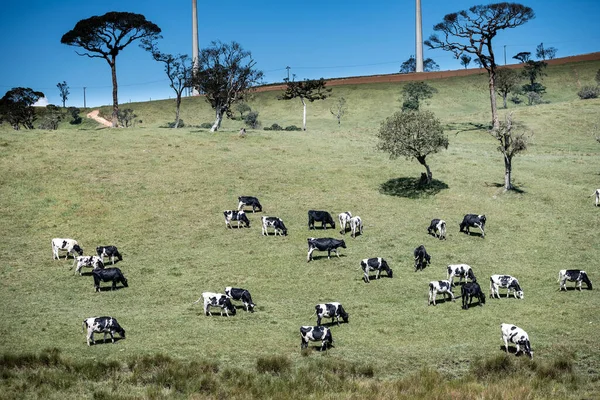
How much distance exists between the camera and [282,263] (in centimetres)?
3347

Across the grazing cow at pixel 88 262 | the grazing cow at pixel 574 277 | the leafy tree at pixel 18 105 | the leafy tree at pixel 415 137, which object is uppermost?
the leafy tree at pixel 18 105

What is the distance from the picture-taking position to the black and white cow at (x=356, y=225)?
38312mm

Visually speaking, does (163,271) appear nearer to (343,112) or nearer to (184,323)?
(184,323)

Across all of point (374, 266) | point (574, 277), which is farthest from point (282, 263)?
point (574, 277)

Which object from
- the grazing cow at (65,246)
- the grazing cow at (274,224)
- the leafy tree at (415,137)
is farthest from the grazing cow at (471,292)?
the grazing cow at (65,246)

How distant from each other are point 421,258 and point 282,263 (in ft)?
26.3

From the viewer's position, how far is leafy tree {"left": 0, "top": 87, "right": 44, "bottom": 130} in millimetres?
100250

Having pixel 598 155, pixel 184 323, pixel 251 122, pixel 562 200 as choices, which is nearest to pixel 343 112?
pixel 251 122

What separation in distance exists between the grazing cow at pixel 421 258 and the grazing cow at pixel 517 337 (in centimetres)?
1066

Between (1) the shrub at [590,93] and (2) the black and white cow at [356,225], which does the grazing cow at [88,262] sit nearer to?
(2) the black and white cow at [356,225]

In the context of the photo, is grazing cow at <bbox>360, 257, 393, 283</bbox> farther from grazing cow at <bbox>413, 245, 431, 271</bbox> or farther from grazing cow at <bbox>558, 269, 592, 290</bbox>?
grazing cow at <bbox>558, 269, 592, 290</bbox>

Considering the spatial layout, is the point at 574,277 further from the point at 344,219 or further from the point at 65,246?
the point at 65,246

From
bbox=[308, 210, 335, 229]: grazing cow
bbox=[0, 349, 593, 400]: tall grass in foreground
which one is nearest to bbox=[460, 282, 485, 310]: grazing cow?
bbox=[0, 349, 593, 400]: tall grass in foreground

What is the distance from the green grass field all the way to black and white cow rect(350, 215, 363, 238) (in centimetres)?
74
